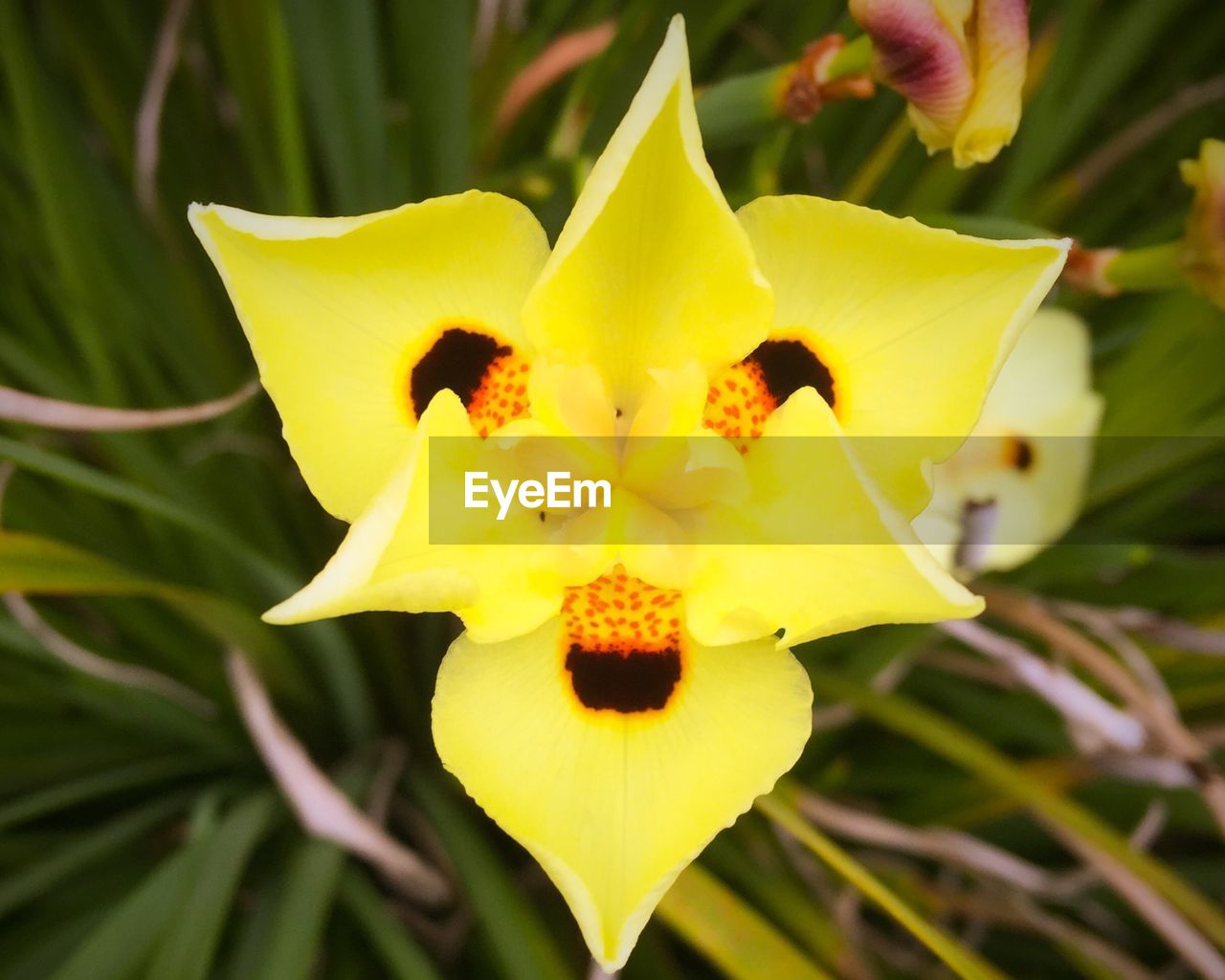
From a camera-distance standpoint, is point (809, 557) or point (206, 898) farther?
point (206, 898)

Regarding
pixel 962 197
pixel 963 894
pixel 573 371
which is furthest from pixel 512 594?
pixel 962 197

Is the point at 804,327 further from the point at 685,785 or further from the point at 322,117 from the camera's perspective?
the point at 322,117

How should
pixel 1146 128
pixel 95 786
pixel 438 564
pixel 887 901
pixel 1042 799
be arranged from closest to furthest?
1. pixel 438 564
2. pixel 887 901
3. pixel 1042 799
4. pixel 95 786
5. pixel 1146 128

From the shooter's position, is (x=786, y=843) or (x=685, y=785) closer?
(x=685, y=785)

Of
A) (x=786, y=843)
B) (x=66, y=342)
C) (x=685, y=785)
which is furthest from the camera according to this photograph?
(x=66, y=342)

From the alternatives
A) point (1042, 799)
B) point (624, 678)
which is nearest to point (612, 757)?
point (624, 678)

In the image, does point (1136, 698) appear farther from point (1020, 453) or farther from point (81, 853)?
point (81, 853)

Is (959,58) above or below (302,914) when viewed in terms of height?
above
